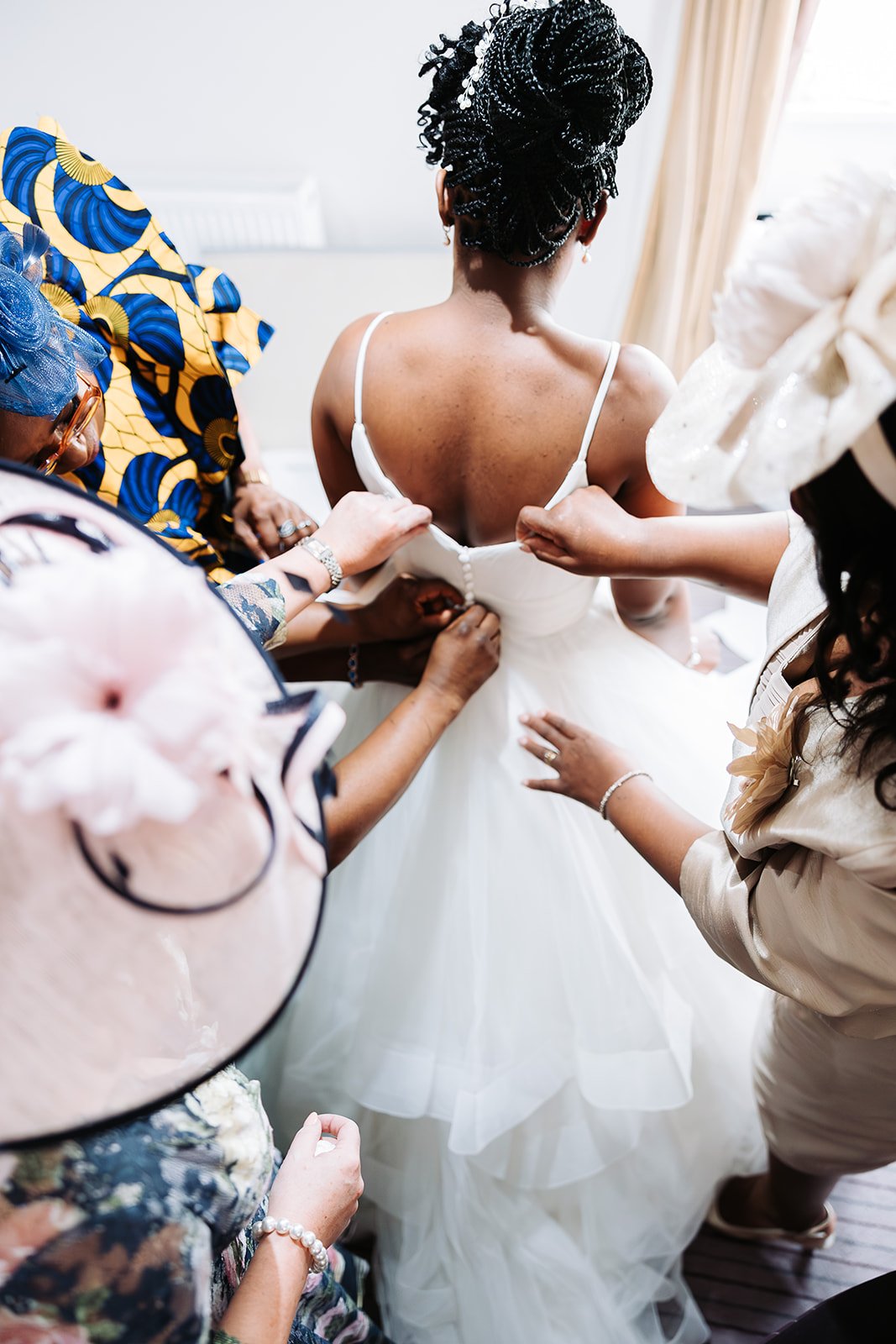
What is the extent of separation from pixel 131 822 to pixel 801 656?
1.99ft

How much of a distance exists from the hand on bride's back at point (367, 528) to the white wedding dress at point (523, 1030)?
5 centimetres

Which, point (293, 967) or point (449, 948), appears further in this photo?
point (449, 948)

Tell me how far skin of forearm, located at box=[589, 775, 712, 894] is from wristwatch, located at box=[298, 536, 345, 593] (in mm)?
427

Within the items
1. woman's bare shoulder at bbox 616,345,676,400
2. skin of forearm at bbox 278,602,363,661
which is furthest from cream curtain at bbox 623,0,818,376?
skin of forearm at bbox 278,602,363,661

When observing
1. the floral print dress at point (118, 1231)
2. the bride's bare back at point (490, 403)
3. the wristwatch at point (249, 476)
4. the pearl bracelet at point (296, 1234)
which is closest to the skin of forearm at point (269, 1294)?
the pearl bracelet at point (296, 1234)

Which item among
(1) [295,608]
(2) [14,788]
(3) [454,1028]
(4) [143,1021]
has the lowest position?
(3) [454,1028]

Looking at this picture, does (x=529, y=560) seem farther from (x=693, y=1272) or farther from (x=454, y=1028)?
(x=693, y=1272)

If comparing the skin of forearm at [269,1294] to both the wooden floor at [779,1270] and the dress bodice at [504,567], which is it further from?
the wooden floor at [779,1270]

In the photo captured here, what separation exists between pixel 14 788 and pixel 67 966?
0.31 feet

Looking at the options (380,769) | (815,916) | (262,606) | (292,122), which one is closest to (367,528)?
(262,606)

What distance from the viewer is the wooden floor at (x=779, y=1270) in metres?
1.20

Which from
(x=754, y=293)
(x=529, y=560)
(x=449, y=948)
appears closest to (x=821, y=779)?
(x=754, y=293)

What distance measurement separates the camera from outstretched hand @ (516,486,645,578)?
919mm

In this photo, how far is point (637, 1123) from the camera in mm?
1103
